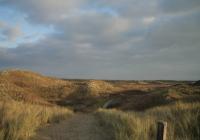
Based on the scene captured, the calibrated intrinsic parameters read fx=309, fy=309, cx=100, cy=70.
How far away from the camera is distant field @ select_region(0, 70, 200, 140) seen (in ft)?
32.2

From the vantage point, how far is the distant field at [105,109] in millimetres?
9802

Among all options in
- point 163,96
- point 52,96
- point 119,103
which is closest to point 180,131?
point 163,96

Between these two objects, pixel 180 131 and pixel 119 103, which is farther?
pixel 119 103

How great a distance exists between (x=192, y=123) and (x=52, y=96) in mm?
40359

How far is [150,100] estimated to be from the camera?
29438 millimetres

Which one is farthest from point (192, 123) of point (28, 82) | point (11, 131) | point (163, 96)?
point (28, 82)

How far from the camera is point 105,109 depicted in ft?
84.1

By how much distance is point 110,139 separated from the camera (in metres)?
10.7

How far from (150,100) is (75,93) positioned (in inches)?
941

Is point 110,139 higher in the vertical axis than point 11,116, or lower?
lower

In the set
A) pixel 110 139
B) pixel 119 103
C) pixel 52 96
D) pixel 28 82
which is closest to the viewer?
pixel 110 139

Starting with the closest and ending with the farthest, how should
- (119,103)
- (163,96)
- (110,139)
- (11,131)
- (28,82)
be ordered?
1. (11,131)
2. (110,139)
3. (163,96)
4. (119,103)
5. (28,82)

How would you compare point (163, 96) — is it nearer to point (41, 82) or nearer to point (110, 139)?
point (110, 139)

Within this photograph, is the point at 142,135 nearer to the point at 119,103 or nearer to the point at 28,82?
the point at 119,103
